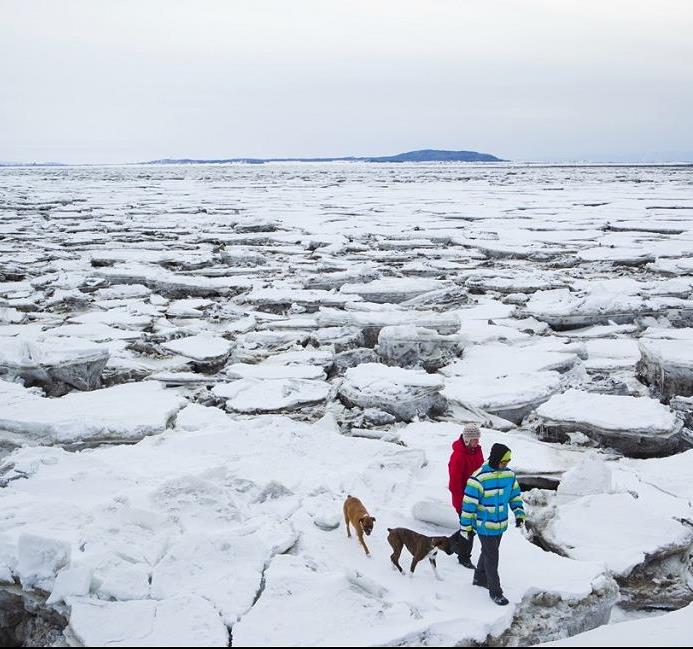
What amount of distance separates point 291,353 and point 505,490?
3931 millimetres

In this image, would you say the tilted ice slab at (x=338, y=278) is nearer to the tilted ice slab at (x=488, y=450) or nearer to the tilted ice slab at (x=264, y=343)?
the tilted ice slab at (x=264, y=343)

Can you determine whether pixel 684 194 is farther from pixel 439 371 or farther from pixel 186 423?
pixel 186 423

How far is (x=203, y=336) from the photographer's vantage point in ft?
21.8

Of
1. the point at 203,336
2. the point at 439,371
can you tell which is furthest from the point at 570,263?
the point at 203,336

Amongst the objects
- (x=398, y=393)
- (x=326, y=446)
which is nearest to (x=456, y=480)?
(x=326, y=446)

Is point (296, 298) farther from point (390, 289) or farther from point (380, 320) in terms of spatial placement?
point (380, 320)

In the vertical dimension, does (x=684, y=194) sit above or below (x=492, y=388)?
above

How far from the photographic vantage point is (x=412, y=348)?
6.02 metres

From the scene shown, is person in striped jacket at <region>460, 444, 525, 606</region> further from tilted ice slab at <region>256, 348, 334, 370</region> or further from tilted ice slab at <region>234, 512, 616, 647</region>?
tilted ice slab at <region>256, 348, 334, 370</region>

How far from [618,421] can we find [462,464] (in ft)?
6.72

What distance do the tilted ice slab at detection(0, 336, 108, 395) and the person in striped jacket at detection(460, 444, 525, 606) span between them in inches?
158

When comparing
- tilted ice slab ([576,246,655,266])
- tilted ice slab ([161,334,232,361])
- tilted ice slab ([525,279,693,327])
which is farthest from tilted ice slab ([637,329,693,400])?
tilted ice slab ([576,246,655,266])

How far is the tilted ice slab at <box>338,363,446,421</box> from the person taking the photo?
484cm

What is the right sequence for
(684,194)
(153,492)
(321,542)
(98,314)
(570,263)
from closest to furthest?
(321,542), (153,492), (98,314), (570,263), (684,194)
